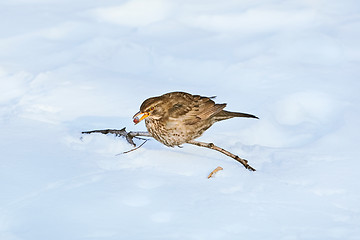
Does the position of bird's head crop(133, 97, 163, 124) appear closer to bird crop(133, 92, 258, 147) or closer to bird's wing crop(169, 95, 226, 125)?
bird crop(133, 92, 258, 147)

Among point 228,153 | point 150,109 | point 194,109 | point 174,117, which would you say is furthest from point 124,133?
point 228,153

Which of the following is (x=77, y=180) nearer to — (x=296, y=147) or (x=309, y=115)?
(x=296, y=147)

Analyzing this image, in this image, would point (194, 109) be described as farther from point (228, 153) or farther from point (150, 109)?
point (228, 153)

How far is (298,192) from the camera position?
5105mm

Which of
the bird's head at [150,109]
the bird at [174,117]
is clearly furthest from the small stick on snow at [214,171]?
the bird's head at [150,109]

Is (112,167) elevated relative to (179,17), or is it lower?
lower

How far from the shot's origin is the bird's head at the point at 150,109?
582cm

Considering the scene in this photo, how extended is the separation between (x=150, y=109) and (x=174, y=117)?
261 mm

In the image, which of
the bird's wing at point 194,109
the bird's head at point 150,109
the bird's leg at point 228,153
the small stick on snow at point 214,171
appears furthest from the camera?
the bird's wing at point 194,109

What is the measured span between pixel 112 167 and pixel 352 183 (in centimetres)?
202

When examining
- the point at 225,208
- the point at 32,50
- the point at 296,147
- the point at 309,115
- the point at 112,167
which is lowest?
the point at 225,208

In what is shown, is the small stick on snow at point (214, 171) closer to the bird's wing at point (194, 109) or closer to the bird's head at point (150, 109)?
the bird's wing at point (194, 109)

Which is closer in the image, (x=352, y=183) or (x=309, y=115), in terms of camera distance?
(x=352, y=183)

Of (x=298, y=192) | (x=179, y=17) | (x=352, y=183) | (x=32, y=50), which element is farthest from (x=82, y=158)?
(x=179, y=17)
